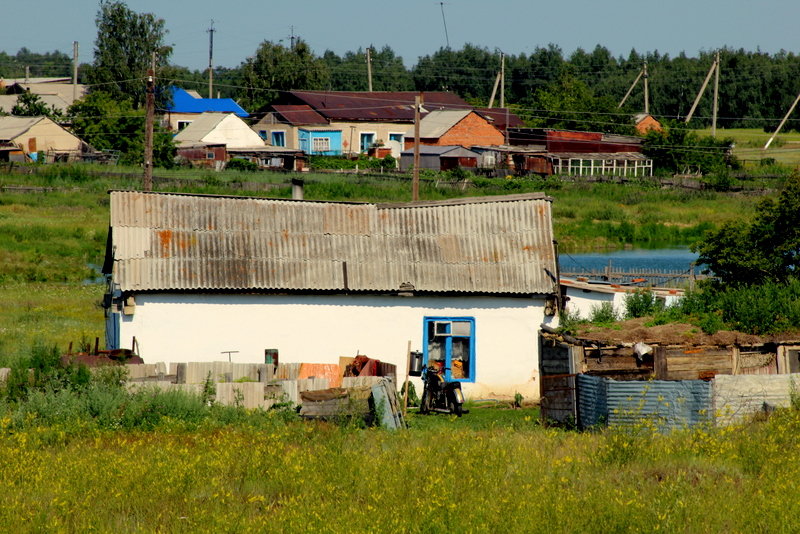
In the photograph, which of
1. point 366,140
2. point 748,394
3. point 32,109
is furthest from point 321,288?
point 32,109

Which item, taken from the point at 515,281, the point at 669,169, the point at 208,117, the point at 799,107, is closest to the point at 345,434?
the point at 515,281

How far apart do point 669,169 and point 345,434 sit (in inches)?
2617

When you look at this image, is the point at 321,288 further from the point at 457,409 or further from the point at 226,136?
the point at 226,136

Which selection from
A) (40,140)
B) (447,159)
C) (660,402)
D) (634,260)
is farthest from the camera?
(447,159)

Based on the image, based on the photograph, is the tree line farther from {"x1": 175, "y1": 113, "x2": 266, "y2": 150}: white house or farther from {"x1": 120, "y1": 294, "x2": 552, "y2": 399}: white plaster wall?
{"x1": 120, "y1": 294, "x2": 552, "y2": 399}: white plaster wall

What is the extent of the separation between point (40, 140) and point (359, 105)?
27578 millimetres

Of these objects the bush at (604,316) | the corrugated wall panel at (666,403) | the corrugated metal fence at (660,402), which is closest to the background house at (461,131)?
the bush at (604,316)

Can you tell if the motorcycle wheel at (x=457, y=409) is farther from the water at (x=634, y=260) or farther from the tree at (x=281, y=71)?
the tree at (x=281, y=71)

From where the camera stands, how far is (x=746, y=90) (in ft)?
408

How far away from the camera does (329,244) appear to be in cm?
2042

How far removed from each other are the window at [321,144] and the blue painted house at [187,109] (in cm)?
1398

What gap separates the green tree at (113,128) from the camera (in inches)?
2687

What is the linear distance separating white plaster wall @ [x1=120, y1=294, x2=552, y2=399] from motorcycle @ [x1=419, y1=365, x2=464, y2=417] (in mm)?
1326

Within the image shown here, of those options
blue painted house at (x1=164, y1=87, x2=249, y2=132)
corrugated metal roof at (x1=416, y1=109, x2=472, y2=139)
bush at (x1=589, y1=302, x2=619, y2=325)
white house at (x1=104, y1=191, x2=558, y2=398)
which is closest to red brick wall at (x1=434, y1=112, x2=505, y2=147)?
corrugated metal roof at (x1=416, y1=109, x2=472, y2=139)
